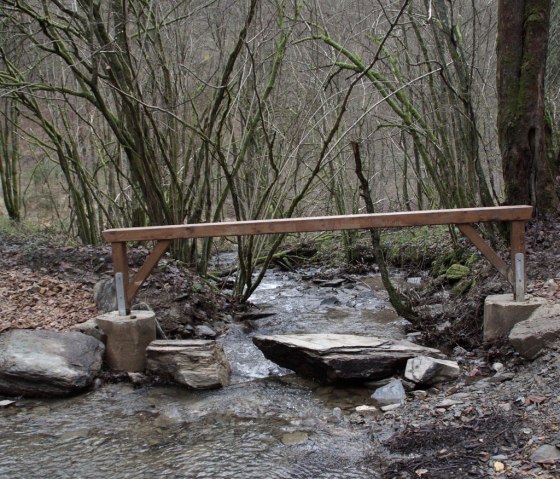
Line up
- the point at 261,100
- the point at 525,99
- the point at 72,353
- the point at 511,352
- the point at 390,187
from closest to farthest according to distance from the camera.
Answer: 1. the point at 511,352
2. the point at 72,353
3. the point at 525,99
4. the point at 261,100
5. the point at 390,187

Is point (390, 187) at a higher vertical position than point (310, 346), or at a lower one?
higher

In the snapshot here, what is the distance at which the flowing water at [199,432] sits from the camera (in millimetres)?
3311

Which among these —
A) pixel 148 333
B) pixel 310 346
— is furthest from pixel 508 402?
pixel 148 333

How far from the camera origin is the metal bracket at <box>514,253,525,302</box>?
4.55 m

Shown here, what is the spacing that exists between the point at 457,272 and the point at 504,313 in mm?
2799

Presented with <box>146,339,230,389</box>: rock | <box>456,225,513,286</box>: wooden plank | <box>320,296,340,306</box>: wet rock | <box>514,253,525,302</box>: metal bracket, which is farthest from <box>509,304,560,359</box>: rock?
<box>320,296,340,306</box>: wet rock

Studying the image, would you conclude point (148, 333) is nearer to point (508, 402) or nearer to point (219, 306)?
point (219, 306)

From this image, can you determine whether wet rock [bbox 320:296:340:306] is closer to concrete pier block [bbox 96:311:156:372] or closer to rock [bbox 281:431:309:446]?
concrete pier block [bbox 96:311:156:372]

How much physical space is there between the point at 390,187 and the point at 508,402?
47.3 ft

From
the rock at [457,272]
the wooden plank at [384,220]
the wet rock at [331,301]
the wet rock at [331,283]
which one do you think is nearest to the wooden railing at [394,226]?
the wooden plank at [384,220]

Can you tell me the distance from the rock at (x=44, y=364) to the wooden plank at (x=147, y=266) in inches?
22.7

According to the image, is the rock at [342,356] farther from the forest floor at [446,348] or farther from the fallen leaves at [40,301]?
the fallen leaves at [40,301]

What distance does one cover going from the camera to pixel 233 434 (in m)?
3.77

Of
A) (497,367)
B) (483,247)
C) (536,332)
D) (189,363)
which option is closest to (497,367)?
(497,367)
